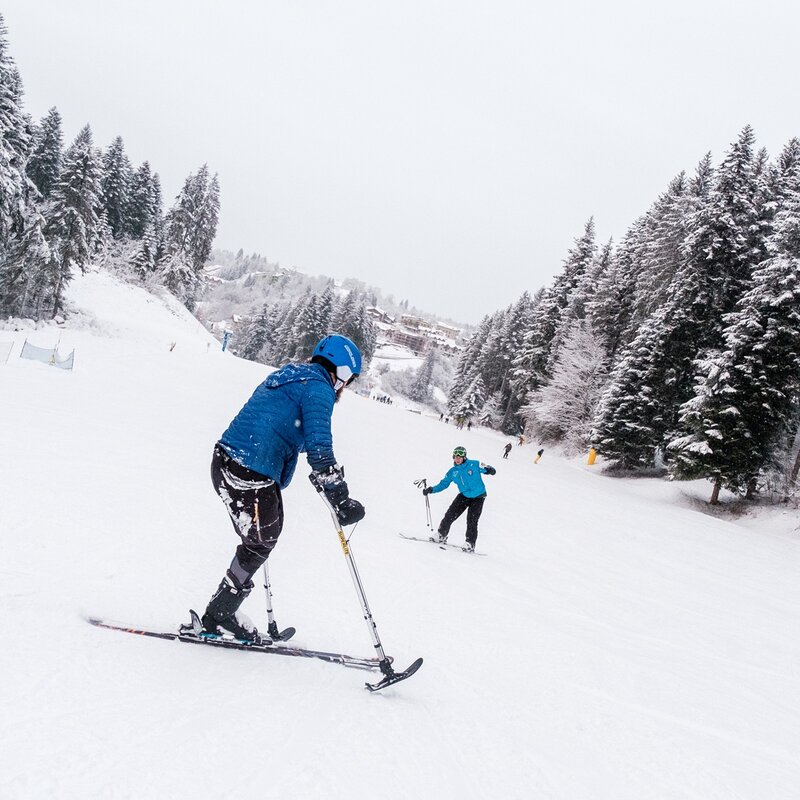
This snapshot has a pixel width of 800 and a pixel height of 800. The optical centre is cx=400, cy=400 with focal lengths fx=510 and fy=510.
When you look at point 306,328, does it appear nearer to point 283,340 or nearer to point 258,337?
point 283,340

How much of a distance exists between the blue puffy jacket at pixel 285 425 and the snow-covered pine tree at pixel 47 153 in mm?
65190

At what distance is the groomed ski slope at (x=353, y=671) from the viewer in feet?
8.20

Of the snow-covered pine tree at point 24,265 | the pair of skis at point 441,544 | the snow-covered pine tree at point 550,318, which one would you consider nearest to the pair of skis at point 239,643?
the pair of skis at point 441,544

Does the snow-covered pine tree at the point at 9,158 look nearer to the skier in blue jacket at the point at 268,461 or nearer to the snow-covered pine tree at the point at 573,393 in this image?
the skier in blue jacket at the point at 268,461

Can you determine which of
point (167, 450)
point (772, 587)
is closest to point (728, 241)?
point (772, 587)

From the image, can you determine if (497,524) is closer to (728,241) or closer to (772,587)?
(772,587)

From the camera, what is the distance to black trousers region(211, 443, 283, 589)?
3379 mm

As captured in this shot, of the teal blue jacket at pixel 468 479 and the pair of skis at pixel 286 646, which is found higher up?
the teal blue jacket at pixel 468 479

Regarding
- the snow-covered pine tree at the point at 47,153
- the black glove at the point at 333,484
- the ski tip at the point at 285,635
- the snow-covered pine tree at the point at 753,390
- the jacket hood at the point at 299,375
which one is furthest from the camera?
the snow-covered pine tree at the point at 47,153

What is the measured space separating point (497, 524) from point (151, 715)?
10134mm

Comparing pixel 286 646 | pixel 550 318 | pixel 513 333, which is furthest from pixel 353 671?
pixel 513 333

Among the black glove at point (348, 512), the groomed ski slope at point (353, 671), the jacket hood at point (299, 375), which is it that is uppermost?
the jacket hood at point (299, 375)

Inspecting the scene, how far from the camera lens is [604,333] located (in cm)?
3869

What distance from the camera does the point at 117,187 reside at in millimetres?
63062
